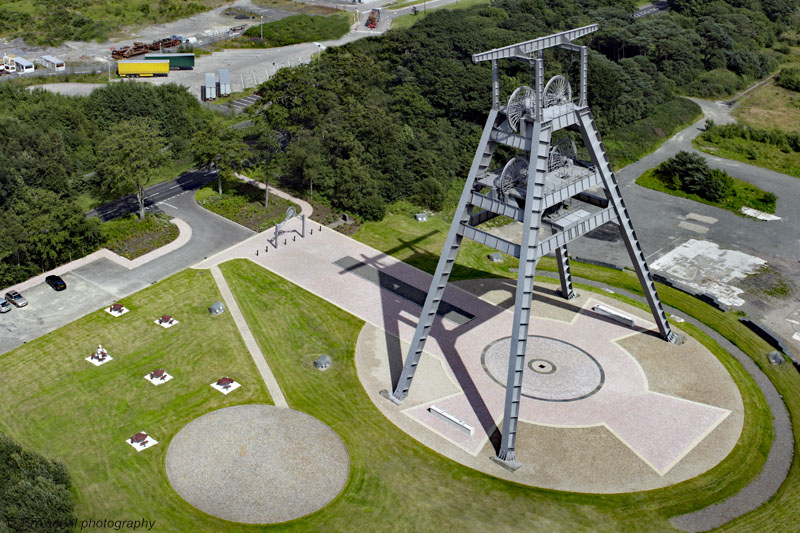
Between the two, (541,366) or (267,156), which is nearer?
(541,366)

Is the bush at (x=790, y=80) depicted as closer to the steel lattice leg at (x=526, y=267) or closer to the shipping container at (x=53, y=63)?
the steel lattice leg at (x=526, y=267)

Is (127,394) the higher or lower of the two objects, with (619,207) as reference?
lower

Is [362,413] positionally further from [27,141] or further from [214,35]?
[214,35]

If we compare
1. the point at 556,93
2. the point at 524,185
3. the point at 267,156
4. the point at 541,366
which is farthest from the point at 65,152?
the point at 556,93

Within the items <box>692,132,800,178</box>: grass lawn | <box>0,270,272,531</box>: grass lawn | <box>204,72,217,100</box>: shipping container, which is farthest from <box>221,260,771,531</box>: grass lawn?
<box>204,72,217,100</box>: shipping container

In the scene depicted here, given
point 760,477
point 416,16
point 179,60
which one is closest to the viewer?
point 760,477

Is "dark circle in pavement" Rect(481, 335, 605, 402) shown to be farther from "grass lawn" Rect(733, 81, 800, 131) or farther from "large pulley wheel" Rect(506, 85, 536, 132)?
"grass lawn" Rect(733, 81, 800, 131)

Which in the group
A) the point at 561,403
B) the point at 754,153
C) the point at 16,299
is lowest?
the point at 561,403

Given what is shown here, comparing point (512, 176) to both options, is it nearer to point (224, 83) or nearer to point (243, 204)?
point (243, 204)
